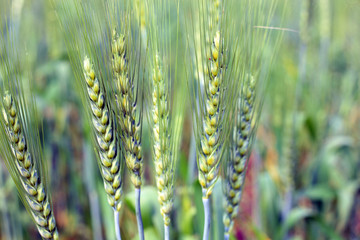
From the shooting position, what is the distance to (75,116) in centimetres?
301

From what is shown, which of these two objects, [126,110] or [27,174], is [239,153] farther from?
[27,174]

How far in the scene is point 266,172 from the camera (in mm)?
2215

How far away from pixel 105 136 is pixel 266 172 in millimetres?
1594

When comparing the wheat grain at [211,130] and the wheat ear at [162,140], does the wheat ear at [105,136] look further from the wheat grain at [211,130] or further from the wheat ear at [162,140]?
the wheat grain at [211,130]

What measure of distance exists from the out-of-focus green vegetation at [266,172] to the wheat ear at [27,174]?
56cm

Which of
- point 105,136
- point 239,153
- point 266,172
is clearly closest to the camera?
point 105,136

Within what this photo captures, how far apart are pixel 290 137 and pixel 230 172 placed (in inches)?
45.0

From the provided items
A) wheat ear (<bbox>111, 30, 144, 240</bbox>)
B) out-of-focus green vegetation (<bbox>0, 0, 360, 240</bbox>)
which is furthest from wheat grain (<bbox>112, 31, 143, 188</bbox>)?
out-of-focus green vegetation (<bbox>0, 0, 360, 240</bbox>)

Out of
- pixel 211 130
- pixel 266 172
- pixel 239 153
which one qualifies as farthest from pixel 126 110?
pixel 266 172

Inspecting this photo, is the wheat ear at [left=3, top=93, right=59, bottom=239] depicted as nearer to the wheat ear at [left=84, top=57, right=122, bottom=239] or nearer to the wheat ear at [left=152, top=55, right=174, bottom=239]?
the wheat ear at [left=84, top=57, right=122, bottom=239]

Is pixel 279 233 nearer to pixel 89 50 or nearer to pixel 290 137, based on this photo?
pixel 290 137

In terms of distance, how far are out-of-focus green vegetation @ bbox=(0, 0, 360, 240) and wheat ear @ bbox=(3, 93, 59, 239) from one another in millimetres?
563

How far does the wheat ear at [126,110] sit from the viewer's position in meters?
0.82

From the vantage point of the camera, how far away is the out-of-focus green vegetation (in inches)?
69.7
